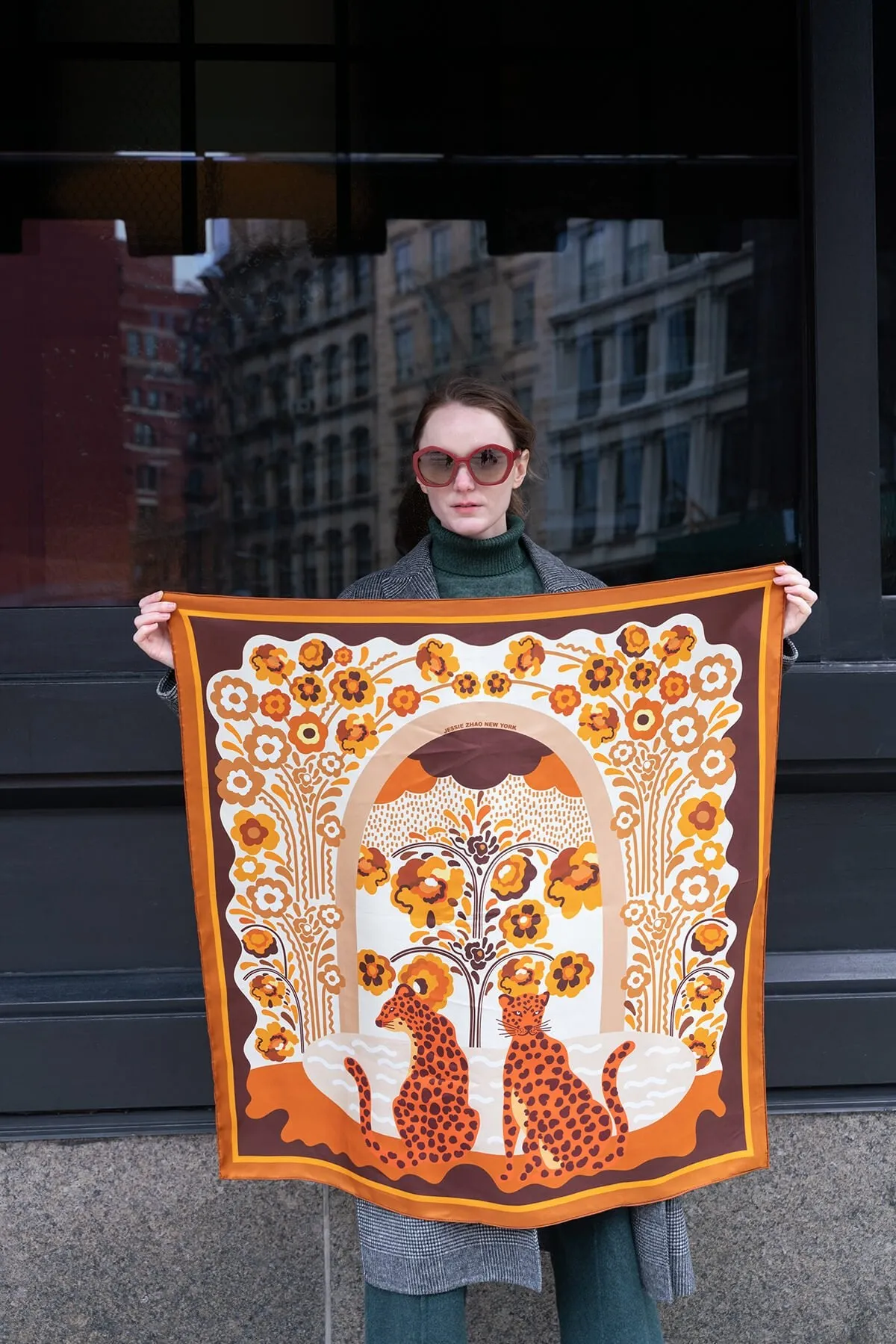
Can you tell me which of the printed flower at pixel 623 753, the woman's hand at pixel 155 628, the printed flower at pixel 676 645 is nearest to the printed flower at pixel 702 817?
the printed flower at pixel 623 753

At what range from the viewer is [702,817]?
202 centimetres

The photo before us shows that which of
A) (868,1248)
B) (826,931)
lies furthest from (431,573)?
(868,1248)

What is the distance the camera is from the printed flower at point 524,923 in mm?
1932

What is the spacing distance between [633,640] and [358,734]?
1.56 feet

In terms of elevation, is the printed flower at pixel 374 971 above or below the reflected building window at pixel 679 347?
below

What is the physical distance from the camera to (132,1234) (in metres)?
2.61

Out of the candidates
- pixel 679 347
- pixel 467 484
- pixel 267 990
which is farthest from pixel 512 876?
pixel 679 347

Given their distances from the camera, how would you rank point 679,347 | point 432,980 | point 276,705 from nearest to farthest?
1. point 432,980
2. point 276,705
3. point 679,347

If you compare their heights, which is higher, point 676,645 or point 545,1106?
point 676,645

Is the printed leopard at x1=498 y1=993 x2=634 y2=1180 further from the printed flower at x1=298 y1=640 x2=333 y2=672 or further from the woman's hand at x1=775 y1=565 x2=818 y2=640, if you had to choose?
the woman's hand at x1=775 y1=565 x2=818 y2=640

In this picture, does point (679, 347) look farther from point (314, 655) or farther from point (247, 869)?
point (247, 869)

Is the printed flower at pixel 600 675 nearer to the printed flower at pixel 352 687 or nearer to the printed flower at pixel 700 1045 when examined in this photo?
the printed flower at pixel 352 687

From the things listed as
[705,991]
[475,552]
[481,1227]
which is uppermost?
[475,552]

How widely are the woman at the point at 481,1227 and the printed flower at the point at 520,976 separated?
0.39m
